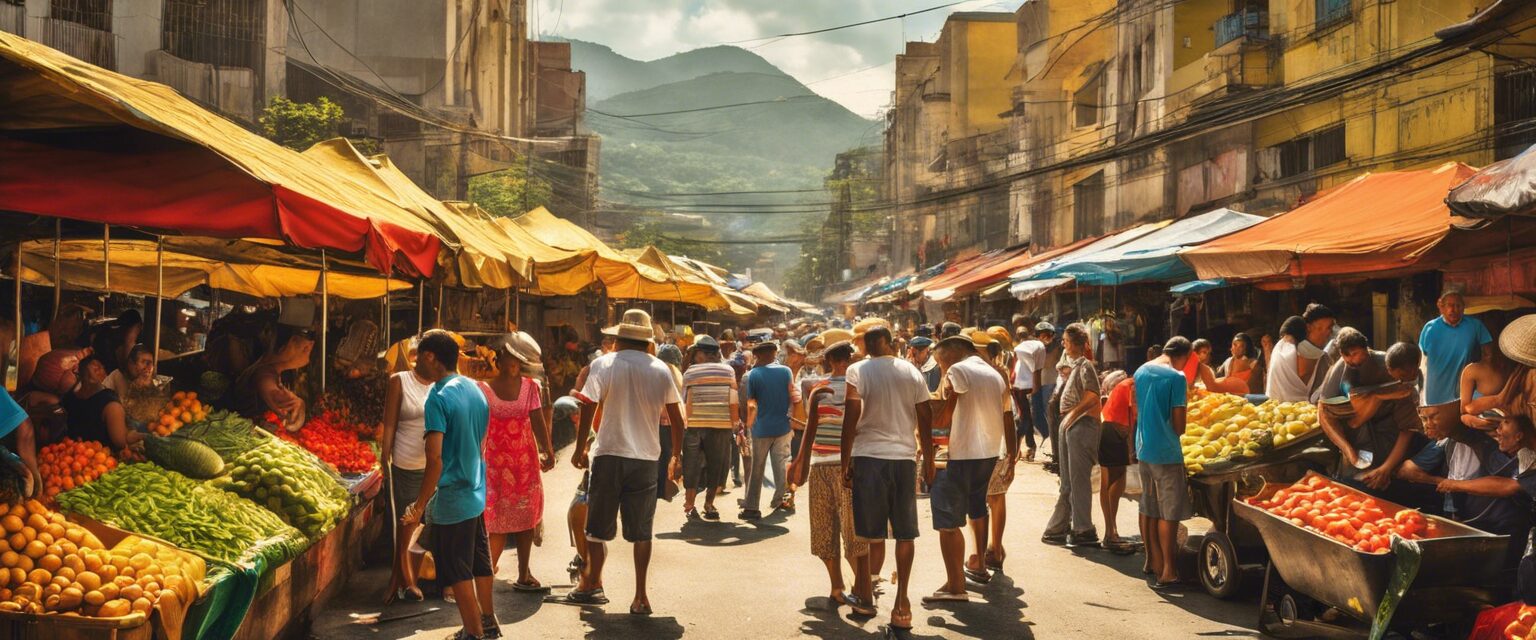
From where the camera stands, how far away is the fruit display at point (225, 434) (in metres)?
7.05

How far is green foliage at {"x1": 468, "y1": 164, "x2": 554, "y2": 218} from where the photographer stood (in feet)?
142

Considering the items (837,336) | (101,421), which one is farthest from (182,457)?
(837,336)

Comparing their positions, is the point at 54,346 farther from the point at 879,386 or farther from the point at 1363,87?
the point at 1363,87

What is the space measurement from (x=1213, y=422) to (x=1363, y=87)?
Result: 1145cm

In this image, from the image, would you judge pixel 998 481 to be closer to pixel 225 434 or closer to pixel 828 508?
pixel 828 508

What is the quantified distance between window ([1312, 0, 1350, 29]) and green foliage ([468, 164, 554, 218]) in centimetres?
2922

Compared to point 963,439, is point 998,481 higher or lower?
lower

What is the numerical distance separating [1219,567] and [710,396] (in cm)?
501

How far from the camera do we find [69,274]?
Result: 13.1 m

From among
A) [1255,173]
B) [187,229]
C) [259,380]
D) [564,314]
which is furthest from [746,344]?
[187,229]

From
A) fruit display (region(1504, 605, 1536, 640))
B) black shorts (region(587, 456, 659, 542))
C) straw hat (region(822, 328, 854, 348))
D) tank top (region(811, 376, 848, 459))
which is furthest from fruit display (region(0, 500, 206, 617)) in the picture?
fruit display (region(1504, 605, 1536, 640))

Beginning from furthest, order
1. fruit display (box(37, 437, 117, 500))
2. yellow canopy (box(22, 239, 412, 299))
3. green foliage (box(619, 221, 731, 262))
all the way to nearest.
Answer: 1. green foliage (box(619, 221, 731, 262))
2. yellow canopy (box(22, 239, 412, 299))
3. fruit display (box(37, 437, 117, 500))

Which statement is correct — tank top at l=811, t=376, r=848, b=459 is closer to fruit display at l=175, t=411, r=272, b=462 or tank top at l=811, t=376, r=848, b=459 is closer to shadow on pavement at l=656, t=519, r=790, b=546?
shadow on pavement at l=656, t=519, r=790, b=546

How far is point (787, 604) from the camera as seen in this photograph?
25.7 feet
